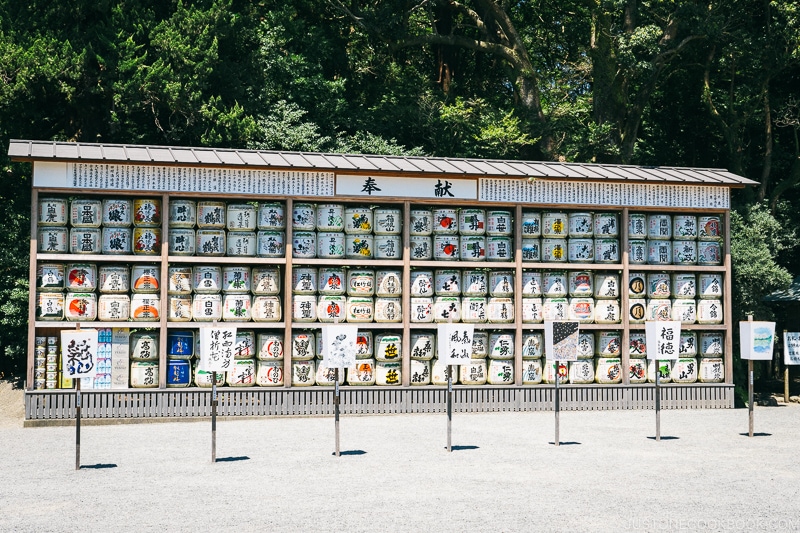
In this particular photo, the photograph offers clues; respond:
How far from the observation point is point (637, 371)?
635 inches

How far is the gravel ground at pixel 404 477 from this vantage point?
768 cm

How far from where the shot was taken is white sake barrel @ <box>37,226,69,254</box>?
46.4 feet

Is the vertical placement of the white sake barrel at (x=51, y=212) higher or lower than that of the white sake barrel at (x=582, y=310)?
higher

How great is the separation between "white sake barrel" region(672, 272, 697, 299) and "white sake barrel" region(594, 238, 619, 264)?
3.59 feet

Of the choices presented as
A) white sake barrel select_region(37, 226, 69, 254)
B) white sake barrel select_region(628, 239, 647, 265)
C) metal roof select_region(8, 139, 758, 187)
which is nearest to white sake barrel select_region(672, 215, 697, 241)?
white sake barrel select_region(628, 239, 647, 265)

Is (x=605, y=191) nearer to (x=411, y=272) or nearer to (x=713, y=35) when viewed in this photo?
(x=411, y=272)

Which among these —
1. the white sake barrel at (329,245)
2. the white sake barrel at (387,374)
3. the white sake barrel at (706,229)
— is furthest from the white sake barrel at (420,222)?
the white sake barrel at (706,229)

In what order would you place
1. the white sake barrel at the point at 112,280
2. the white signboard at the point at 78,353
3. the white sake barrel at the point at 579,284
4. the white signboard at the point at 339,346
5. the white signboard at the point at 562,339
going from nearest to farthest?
the white signboard at the point at 78,353
the white signboard at the point at 339,346
the white signboard at the point at 562,339
the white sake barrel at the point at 112,280
the white sake barrel at the point at 579,284

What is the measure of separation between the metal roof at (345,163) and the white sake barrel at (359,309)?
2016 millimetres

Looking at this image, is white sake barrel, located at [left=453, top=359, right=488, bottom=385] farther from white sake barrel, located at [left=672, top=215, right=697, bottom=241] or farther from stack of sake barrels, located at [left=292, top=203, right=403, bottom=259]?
white sake barrel, located at [left=672, top=215, right=697, bottom=241]

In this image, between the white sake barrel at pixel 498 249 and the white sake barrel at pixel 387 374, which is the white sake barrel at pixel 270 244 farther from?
the white sake barrel at pixel 498 249

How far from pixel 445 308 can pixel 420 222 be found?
56.8 inches

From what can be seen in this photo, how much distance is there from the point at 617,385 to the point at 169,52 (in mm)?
12666

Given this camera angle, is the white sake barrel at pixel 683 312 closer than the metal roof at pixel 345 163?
No
